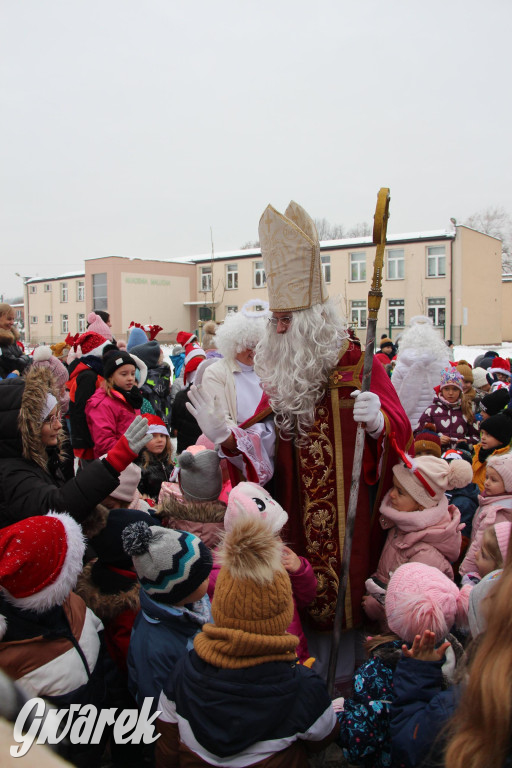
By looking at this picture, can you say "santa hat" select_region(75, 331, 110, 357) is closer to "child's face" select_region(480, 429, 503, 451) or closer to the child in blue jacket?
A: "child's face" select_region(480, 429, 503, 451)

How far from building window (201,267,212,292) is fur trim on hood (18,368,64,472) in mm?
37214

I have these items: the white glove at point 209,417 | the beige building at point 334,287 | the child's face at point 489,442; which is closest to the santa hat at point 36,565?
the white glove at point 209,417

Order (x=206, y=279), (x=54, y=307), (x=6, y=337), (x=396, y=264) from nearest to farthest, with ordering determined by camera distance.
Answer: (x=6, y=337)
(x=396, y=264)
(x=206, y=279)
(x=54, y=307)

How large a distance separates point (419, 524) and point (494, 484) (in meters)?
0.56

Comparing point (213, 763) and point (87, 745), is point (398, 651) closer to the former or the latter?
point (213, 763)

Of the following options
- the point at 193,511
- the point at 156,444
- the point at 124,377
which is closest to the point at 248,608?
the point at 193,511

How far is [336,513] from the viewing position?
2.84 metres

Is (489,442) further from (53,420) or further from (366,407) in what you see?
(53,420)

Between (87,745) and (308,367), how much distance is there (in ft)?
6.08

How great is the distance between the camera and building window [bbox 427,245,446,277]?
100 ft

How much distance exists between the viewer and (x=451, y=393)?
5789 millimetres

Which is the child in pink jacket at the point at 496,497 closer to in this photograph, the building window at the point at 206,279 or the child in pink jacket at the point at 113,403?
the child in pink jacket at the point at 113,403

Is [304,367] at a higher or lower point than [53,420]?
higher

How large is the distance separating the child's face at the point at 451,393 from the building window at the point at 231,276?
32.3 meters
